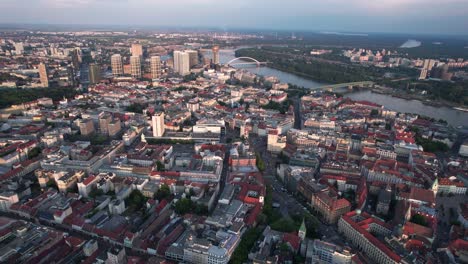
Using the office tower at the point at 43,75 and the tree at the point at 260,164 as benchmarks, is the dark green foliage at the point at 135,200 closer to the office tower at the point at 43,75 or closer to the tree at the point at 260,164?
the tree at the point at 260,164

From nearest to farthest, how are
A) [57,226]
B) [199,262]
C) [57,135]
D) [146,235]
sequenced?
1. [199,262]
2. [146,235]
3. [57,226]
4. [57,135]

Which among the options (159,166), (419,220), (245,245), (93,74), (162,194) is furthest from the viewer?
(93,74)

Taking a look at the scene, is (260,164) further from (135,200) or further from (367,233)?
(367,233)

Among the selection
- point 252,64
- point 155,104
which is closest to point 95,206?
point 155,104

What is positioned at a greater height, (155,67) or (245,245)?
(155,67)

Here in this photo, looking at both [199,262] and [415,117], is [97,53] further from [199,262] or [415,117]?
[199,262]

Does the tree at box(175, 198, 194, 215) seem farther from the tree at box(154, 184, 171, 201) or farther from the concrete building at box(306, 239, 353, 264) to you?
the concrete building at box(306, 239, 353, 264)

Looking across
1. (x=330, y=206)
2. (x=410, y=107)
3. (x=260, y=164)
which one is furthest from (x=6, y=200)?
(x=410, y=107)

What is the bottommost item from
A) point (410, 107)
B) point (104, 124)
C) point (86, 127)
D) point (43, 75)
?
point (410, 107)
